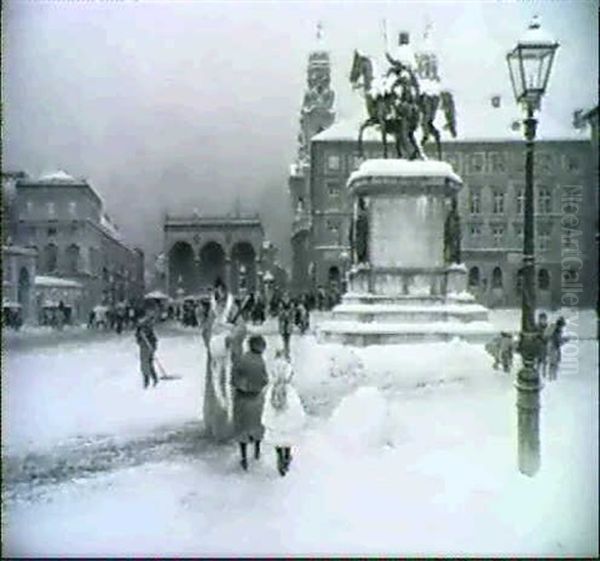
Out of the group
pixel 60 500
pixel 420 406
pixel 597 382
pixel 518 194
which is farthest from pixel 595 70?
pixel 60 500

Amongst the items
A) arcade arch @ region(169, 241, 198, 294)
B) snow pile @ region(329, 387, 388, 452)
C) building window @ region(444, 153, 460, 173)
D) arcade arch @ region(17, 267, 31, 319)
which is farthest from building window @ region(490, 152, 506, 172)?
arcade arch @ region(17, 267, 31, 319)

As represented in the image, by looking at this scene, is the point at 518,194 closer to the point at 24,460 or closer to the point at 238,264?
the point at 238,264

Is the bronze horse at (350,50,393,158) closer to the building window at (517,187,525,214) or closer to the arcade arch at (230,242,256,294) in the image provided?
the building window at (517,187,525,214)

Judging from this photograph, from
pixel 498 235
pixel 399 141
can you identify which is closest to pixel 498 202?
pixel 498 235

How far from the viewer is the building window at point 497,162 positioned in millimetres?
5648

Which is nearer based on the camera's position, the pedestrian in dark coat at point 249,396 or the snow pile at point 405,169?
the pedestrian in dark coat at point 249,396

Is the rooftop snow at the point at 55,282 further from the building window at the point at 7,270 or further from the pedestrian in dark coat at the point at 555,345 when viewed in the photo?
the pedestrian in dark coat at the point at 555,345

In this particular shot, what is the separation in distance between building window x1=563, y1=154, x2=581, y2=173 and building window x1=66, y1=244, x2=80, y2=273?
246cm

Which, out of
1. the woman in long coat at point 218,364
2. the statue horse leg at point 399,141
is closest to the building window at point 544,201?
the statue horse leg at point 399,141

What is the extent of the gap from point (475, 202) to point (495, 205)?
265 millimetres

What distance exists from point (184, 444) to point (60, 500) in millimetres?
653

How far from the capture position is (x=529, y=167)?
425cm

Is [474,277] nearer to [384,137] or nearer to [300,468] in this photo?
[384,137]

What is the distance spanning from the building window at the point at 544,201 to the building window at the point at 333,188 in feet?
4.18
